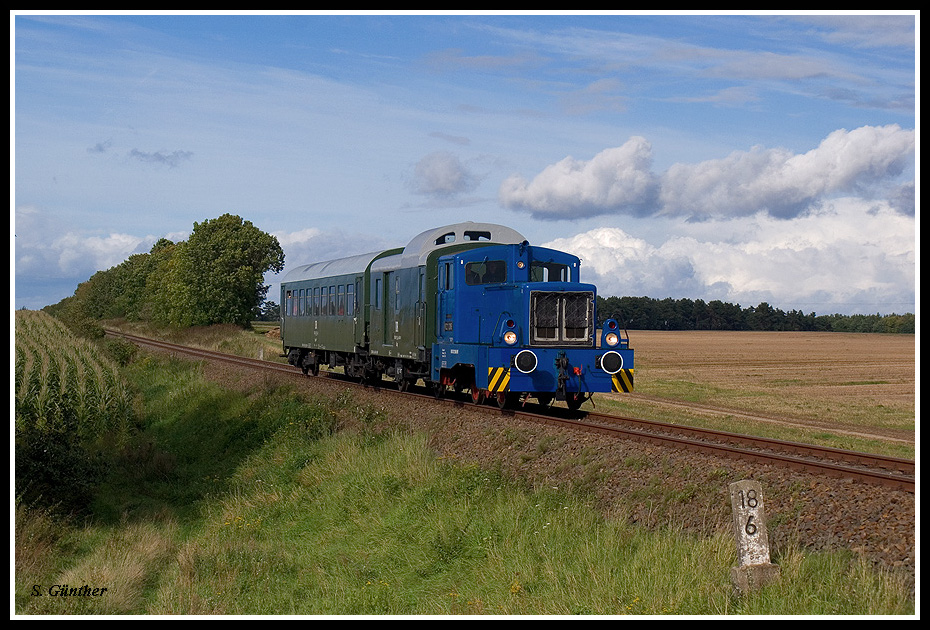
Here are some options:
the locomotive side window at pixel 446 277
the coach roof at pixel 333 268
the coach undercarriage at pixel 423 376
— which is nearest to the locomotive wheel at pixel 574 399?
the coach undercarriage at pixel 423 376

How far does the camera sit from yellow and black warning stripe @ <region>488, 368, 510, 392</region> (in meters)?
16.8

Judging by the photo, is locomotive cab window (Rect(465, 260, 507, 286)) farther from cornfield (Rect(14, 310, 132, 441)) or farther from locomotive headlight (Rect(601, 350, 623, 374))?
cornfield (Rect(14, 310, 132, 441))

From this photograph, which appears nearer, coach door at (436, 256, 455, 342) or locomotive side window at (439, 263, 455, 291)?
coach door at (436, 256, 455, 342)

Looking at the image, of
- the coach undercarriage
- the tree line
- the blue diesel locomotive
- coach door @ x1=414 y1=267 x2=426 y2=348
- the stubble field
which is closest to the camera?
the blue diesel locomotive

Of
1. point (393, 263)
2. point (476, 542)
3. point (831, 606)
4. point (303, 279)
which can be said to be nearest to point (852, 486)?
point (831, 606)

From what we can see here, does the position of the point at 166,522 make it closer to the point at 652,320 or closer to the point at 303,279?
the point at 303,279

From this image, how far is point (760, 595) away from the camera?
845cm

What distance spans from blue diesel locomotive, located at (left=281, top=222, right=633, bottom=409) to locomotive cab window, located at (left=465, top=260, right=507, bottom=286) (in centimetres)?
2

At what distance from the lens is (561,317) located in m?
17.6

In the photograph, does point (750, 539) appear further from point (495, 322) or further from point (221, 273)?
point (221, 273)

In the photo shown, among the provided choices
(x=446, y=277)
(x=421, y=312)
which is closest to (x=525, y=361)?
(x=446, y=277)

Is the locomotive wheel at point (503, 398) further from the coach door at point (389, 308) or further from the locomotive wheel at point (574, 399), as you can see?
the coach door at point (389, 308)

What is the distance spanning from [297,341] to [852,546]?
25643 mm

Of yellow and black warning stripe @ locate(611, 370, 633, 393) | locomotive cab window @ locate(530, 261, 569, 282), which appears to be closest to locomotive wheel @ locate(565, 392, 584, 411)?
yellow and black warning stripe @ locate(611, 370, 633, 393)
